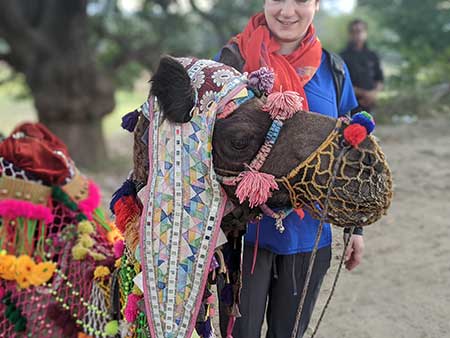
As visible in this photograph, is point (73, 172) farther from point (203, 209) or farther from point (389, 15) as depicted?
point (389, 15)

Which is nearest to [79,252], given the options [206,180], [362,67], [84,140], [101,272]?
[101,272]

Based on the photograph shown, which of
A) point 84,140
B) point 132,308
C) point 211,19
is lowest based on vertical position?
point 132,308

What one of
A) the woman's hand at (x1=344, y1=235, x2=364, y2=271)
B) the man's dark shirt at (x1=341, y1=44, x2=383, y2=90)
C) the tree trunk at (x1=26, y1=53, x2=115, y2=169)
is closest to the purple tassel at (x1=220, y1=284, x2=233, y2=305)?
the woman's hand at (x1=344, y1=235, x2=364, y2=271)

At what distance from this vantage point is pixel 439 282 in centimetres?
429

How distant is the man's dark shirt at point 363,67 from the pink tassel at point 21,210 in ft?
17.6

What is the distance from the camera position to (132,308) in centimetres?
207

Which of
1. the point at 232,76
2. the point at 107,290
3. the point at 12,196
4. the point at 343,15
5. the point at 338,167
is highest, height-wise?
the point at 343,15

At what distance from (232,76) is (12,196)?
1.39 metres

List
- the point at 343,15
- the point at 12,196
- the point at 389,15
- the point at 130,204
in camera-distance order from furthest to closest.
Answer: the point at 343,15 → the point at 389,15 → the point at 12,196 → the point at 130,204

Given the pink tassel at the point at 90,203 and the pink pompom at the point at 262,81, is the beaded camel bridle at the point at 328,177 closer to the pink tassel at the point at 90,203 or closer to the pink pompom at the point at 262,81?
the pink pompom at the point at 262,81

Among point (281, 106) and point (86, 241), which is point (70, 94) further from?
point (281, 106)

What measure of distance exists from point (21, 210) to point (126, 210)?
2.91 ft

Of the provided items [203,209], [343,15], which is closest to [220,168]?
[203,209]

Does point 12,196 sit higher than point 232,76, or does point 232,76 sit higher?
point 232,76
